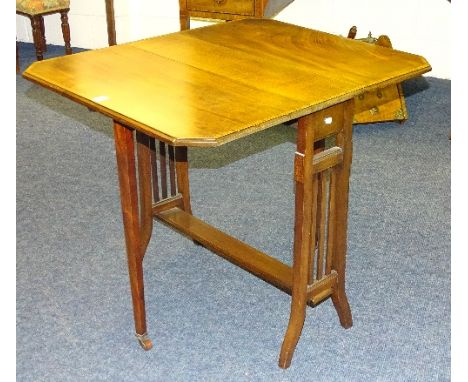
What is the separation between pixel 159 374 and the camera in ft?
7.36

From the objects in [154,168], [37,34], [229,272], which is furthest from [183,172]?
[37,34]

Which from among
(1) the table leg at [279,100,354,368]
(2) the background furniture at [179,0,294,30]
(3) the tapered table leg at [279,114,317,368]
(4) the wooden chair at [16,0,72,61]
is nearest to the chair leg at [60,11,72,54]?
(4) the wooden chair at [16,0,72,61]

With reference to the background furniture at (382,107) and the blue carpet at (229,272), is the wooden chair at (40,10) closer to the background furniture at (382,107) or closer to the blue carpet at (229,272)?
the blue carpet at (229,272)

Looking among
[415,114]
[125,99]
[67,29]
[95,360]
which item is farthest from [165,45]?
[67,29]

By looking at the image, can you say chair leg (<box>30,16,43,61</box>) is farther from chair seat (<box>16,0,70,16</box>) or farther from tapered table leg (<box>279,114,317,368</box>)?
tapered table leg (<box>279,114,317,368</box>)

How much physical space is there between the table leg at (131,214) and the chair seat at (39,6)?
297 centimetres

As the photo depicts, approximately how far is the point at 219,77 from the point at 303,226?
0.51 meters

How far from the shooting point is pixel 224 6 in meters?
3.54

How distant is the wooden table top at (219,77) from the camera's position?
181 centimetres

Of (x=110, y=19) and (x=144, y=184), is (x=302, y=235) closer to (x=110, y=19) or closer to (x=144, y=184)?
(x=144, y=184)

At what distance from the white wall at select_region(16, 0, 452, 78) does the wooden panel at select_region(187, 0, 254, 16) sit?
4.52 feet

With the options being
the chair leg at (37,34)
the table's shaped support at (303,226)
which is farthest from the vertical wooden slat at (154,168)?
the chair leg at (37,34)
